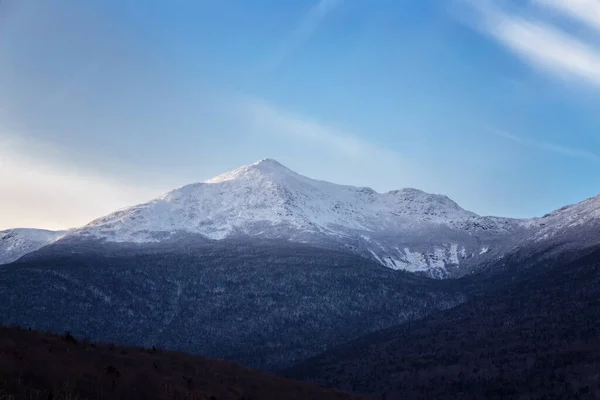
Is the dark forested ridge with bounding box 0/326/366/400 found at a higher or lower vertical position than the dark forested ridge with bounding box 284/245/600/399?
higher

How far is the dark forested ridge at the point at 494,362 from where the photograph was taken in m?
144

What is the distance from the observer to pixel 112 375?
44250 millimetres

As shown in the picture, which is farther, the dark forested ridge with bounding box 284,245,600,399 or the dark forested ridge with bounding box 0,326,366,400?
the dark forested ridge with bounding box 284,245,600,399

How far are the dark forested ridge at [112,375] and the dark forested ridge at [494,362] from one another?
317 feet

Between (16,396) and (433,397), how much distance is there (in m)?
130

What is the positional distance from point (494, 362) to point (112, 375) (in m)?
135

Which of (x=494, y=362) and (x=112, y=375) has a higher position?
(x=112, y=375)

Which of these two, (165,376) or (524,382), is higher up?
(165,376)

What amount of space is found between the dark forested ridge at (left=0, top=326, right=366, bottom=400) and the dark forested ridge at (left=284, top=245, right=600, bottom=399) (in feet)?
317

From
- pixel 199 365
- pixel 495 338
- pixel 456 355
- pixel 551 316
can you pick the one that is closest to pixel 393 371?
pixel 456 355

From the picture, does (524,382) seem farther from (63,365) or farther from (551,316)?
(63,365)

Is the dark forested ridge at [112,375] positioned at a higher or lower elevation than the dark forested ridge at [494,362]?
higher

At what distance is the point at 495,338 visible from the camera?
17862cm

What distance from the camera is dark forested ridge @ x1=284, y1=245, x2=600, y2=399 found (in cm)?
14382
